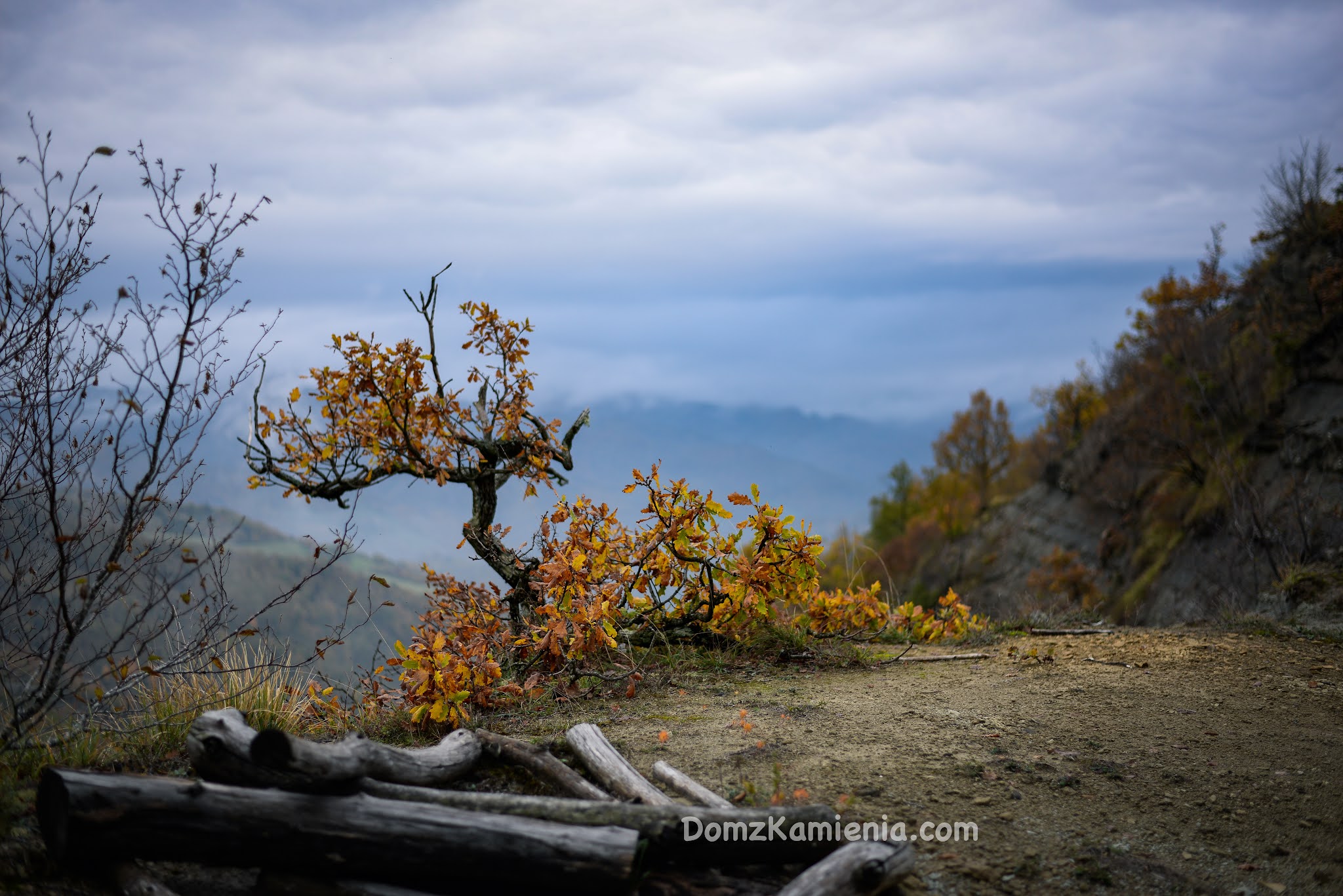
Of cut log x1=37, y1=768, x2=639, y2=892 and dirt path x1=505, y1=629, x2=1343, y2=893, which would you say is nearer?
cut log x1=37, y1=768, x2=639, y2=892

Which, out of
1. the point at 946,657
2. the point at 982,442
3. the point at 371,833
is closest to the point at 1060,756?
the point at 946,657

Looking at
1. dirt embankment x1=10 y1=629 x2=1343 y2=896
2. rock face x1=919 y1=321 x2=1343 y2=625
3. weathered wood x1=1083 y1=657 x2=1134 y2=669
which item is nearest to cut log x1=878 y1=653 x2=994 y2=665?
dirt embankment x1=10 y1=629 x2=1343 y2=896

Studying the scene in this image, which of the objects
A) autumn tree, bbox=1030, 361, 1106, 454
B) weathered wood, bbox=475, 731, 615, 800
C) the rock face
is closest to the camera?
weathered wood, bbox=475, 731, 615, 800

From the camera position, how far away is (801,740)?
4.34 metres

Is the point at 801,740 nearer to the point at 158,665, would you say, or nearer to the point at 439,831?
the point at 439,831

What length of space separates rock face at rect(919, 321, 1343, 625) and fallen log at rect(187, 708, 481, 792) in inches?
250

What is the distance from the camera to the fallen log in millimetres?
2830

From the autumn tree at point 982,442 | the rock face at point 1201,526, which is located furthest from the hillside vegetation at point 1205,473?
the autumn tree at point 982,442

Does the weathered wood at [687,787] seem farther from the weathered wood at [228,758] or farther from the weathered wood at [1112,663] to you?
the weathered wood at [1112,663]

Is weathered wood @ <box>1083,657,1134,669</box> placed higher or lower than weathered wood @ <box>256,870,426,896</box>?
higher

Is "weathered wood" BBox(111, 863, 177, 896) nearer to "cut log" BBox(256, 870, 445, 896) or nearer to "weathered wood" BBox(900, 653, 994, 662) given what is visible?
"cut log" BBox(256, 870, 445, 896)

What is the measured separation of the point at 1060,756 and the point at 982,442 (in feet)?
219

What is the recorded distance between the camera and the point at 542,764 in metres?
3.67

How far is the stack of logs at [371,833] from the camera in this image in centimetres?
279
